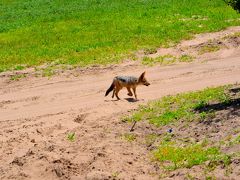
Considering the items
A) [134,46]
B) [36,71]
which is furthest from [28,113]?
[134,46]

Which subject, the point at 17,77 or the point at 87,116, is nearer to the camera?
the point at 87,116

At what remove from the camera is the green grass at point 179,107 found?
1658 cm

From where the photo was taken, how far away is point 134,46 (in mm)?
29062

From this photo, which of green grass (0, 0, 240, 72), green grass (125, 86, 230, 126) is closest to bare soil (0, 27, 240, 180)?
green grass (125, 86, 230, 126)

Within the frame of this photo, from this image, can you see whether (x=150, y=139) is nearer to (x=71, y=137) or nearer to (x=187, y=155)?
(x=187, y=155)

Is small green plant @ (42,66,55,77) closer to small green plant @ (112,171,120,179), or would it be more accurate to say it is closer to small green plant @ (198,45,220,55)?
small green plant @ (198,45,220,55)

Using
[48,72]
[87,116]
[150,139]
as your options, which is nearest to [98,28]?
[48,72]

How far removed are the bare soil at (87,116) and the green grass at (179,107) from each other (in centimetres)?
63

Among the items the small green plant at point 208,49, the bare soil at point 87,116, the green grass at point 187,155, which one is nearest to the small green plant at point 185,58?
the bare soil at point 87,116

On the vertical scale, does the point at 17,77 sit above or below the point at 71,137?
below

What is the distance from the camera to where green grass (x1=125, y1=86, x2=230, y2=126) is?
16578 mm

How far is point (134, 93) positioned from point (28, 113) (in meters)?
3.97

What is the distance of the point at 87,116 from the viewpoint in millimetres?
18656

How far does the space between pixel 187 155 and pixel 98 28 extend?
70.3 feet
